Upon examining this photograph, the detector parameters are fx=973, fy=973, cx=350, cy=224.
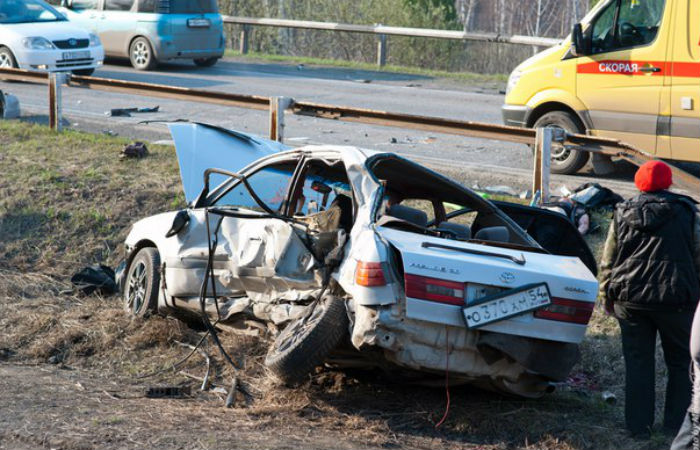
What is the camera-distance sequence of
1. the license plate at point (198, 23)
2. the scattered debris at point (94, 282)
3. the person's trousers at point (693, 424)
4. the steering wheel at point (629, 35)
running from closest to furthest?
the person's trousers at point (693, 424) < the scattered debris at point (94, 282) < the steering wheel at point (629, 35) < the license plate at point (198, 23)

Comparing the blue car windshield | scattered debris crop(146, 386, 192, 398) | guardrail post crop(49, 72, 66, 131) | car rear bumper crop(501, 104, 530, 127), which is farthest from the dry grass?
the blue car windshield

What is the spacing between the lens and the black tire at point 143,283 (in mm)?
7574

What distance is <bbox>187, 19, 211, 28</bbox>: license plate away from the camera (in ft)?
72.2

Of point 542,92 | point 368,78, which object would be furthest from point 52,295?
point 368,78

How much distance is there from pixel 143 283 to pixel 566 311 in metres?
3.63

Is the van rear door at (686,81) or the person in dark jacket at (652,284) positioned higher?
the van rear door at (686,81)

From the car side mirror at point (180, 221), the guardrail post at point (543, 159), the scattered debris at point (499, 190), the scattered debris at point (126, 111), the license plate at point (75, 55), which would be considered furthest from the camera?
the license plate at point (75, 55)

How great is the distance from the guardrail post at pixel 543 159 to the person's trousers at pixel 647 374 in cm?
364

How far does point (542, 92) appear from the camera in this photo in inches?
487

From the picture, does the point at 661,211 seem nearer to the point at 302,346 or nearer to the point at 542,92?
the point at 302,346

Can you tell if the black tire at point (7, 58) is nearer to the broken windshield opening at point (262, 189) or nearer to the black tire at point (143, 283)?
the black tire at point (143, 283)

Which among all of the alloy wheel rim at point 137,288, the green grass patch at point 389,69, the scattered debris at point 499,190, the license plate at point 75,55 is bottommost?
the alloy wheel rim at point 137,288

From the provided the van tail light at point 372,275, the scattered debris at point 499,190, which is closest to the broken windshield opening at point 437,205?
the van tail light at point 372,275

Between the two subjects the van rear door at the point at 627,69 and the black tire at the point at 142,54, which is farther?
the black tire at the point at 142,54
